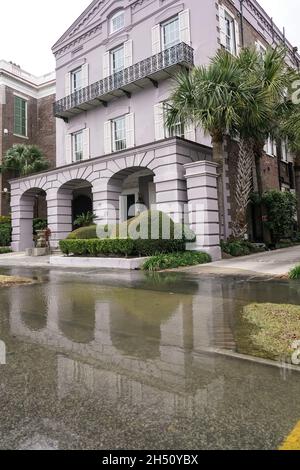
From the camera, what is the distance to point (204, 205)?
14.6m

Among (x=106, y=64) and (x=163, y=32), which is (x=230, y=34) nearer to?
(x=163, y=32)

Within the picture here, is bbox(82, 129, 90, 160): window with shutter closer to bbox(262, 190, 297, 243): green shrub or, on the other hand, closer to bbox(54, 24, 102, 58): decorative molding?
bbox(54, 24, 102, 58): decorative molding

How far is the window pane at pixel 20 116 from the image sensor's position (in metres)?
30.5

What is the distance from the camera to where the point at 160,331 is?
15.7 feet

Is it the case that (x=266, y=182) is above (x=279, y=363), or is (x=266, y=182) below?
above

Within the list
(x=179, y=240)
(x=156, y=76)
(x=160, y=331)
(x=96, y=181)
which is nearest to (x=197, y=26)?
(x=156, y=76)

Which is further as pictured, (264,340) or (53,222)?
(53,222)

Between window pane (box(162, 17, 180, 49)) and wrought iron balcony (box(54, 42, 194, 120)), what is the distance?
1173 mm

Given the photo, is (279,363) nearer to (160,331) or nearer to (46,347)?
(160,331)

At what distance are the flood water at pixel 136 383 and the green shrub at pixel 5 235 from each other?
18.7 meters

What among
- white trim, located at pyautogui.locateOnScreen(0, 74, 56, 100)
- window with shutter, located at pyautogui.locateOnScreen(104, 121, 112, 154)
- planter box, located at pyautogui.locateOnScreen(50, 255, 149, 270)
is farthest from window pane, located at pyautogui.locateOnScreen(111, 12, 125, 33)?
planter box, located at pyautogui.locateOnScreen(50, 255, 149, 270)

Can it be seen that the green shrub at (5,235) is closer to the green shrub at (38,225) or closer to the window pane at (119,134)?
the green shrub at (38,225)
